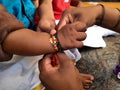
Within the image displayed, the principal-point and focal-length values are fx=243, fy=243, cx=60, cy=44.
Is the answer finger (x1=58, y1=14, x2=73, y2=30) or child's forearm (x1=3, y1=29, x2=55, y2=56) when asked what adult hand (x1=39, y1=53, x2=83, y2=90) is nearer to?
child's forearm (x1=3, y1=29, x2=55, y2=56)

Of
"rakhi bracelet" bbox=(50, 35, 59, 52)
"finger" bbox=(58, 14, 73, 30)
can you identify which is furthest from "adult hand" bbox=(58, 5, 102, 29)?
"rakhi bracelet" bbox=(50, 35, 59, 52)

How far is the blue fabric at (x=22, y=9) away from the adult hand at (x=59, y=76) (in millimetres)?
266

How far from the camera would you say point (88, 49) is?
95 cm

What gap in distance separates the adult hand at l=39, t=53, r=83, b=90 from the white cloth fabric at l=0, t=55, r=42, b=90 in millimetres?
161

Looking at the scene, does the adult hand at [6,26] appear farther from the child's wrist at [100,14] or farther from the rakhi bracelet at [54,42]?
the child's wrist at [100,14]

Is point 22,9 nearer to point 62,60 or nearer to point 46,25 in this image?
point 46,25

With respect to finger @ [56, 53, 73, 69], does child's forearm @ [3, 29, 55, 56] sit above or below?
above

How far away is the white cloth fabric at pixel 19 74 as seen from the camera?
28.4 inches

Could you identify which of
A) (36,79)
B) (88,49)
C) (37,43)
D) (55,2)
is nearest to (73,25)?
(37,43)

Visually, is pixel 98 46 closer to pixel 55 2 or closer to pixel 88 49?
pixel 88 49

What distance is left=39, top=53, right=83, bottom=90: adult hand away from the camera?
564mm

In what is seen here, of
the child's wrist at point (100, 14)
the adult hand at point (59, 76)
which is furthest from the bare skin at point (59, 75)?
the child's wrist at point (100, 14)

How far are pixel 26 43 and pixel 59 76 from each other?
0.37 feet

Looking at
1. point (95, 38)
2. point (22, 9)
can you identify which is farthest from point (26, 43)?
point (95, 38)
